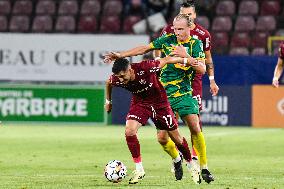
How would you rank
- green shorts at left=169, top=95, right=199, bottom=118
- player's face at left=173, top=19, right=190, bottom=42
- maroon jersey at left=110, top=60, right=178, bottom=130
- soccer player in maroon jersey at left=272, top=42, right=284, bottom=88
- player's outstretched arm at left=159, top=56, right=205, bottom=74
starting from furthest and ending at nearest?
soccer player in maroon jersey at left=272, top=42, right=284, bottom=88 < green shorts at left=169, top=95, right=199, bottom=118 < player's face at left=173, top=19, right=190, bottom=42 < maroon jersey at left=110, top=60, right=178, bottom=130 < player's outstretched arm at left=159, top=56, right=205, bottom=74

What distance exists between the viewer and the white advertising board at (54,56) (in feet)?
92.8

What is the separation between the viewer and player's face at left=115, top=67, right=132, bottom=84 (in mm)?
12922

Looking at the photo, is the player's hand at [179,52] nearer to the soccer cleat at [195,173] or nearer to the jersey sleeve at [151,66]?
the jersey sleeve at [151,66]

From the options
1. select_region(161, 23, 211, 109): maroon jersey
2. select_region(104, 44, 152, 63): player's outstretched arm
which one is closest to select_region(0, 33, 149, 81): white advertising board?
select_region(161, 23, 211, 109): maroon jersey

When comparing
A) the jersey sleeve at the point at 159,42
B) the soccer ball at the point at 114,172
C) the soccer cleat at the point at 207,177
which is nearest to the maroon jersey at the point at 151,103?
the jersey sleeve at the point at 159,42

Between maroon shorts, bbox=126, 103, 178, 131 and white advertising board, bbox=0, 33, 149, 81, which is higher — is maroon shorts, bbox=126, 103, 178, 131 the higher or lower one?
the higher one

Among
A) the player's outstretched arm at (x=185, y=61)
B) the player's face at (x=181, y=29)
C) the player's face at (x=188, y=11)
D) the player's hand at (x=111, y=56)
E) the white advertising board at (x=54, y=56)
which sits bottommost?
the white advertising board at (x=54, y=56)

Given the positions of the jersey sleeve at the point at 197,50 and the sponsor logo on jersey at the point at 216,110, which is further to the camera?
the sponsor logo on jersey at the point at 216,110

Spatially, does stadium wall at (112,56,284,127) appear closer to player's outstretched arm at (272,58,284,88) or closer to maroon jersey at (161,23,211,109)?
player's outstretched arm at (272,58,284,88)

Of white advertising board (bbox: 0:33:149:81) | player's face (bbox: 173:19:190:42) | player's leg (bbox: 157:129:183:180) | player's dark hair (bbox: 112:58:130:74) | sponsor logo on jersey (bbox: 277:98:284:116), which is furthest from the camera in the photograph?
white advertising board (bbox: 0:33:149:81)

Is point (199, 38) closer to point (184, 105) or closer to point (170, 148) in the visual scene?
point (184, 105)

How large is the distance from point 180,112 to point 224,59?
1354 cm

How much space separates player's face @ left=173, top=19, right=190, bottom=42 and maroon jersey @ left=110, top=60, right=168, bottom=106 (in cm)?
59

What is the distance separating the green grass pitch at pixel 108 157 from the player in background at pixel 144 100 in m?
0.44
